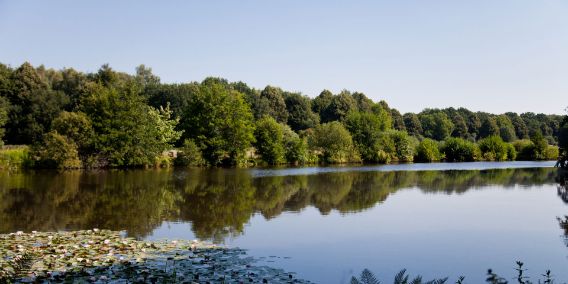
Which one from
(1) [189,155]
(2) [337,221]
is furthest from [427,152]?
(2) [337,221]

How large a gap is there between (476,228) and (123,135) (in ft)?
116

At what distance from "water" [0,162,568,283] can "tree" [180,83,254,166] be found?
921 inches

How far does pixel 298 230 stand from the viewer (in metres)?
13.2

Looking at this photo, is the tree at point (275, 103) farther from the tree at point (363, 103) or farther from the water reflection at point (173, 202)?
the water reflection at point (173, 202)

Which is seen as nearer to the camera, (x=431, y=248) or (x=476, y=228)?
(x=431, y=248)

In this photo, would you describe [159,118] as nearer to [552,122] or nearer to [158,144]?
[158,144]

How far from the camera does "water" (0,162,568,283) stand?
974cm

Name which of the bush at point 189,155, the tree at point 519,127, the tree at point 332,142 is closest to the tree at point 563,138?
the bush at point 189,155

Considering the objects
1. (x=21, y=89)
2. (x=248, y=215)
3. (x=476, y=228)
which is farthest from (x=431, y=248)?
(x=21, y=89)

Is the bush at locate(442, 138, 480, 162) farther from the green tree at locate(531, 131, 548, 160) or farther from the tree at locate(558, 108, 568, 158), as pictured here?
the tree at locate(558, 108, 568, 158)

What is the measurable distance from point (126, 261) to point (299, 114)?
7448cm

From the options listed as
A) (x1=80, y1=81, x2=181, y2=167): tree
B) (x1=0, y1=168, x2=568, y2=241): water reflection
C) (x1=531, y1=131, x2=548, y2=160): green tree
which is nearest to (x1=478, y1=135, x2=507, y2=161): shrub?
(x1=531, y1=131, x2=548, y2=160): green tree

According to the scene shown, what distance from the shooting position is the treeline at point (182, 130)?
4169 cm

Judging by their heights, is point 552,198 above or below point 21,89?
below
